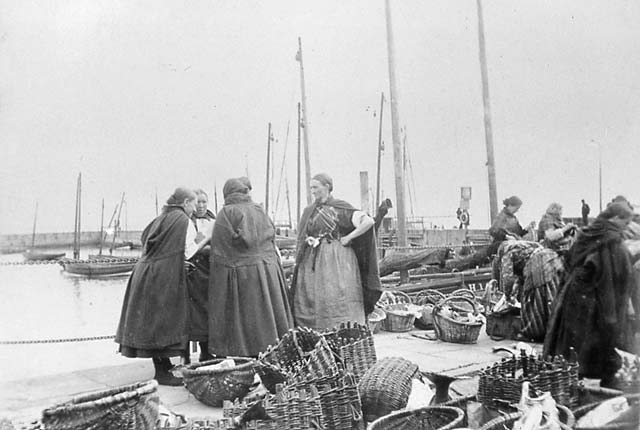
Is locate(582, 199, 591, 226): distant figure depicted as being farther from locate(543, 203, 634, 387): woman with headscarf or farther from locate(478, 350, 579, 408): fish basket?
locate(478, 350, 579, 408): fish basket

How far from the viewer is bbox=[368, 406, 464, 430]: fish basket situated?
2.78m

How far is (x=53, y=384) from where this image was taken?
4.62 meters

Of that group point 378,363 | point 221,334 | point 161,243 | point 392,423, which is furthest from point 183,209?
point 392,423

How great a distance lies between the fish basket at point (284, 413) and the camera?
2639 mm

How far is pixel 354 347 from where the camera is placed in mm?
3859

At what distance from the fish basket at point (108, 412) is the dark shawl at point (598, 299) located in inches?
107

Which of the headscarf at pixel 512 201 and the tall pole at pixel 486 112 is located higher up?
the tall pole at pixel 486 112

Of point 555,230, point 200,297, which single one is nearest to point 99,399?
point 200,297

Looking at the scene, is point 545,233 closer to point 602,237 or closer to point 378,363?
point 602,237

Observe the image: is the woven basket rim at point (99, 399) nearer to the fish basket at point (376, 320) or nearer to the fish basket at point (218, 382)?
the fish basket at point (218, 382)

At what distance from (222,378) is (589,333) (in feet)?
7.80

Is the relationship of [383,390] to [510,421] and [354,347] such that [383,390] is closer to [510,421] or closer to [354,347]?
[354,347]

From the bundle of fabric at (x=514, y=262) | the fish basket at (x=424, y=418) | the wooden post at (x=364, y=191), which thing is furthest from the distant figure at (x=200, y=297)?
the wooden post at (x=364, y=191)

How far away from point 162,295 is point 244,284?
24.5 inches
